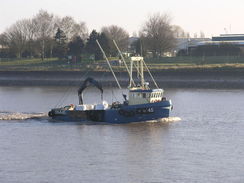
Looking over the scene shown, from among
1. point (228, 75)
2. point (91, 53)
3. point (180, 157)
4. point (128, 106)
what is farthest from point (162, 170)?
point (91, 53)

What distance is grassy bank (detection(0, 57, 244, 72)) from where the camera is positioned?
125m

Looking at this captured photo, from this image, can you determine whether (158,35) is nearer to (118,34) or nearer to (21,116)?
(118,34)

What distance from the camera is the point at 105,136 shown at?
5216 cm

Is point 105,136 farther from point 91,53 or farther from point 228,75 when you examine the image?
point 91,53

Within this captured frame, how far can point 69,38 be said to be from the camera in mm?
166375

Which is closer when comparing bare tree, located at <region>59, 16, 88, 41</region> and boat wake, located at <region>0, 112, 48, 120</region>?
boat wake, located at <region>0, 112, 48, 120</region>

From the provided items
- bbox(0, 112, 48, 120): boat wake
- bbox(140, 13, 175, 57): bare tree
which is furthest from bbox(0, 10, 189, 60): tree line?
bbox(0, 112, 48, 120): boat wake

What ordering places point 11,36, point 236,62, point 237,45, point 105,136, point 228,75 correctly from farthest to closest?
point 11,36 < point 237,45 < point 236,62 < point 228,75 < point 105,136

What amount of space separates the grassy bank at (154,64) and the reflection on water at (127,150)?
5733cm

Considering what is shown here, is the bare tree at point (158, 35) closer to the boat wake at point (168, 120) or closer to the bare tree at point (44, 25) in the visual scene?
the bare tree at point (44, 25)

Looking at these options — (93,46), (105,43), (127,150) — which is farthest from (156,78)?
(127,150)

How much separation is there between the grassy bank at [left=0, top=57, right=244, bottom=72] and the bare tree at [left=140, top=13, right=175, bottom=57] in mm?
7516

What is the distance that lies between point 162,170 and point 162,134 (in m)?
13.4

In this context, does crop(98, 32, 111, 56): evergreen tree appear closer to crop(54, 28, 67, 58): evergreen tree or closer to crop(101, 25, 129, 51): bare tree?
crop(54, 28, 67, 58): evergreen tree
